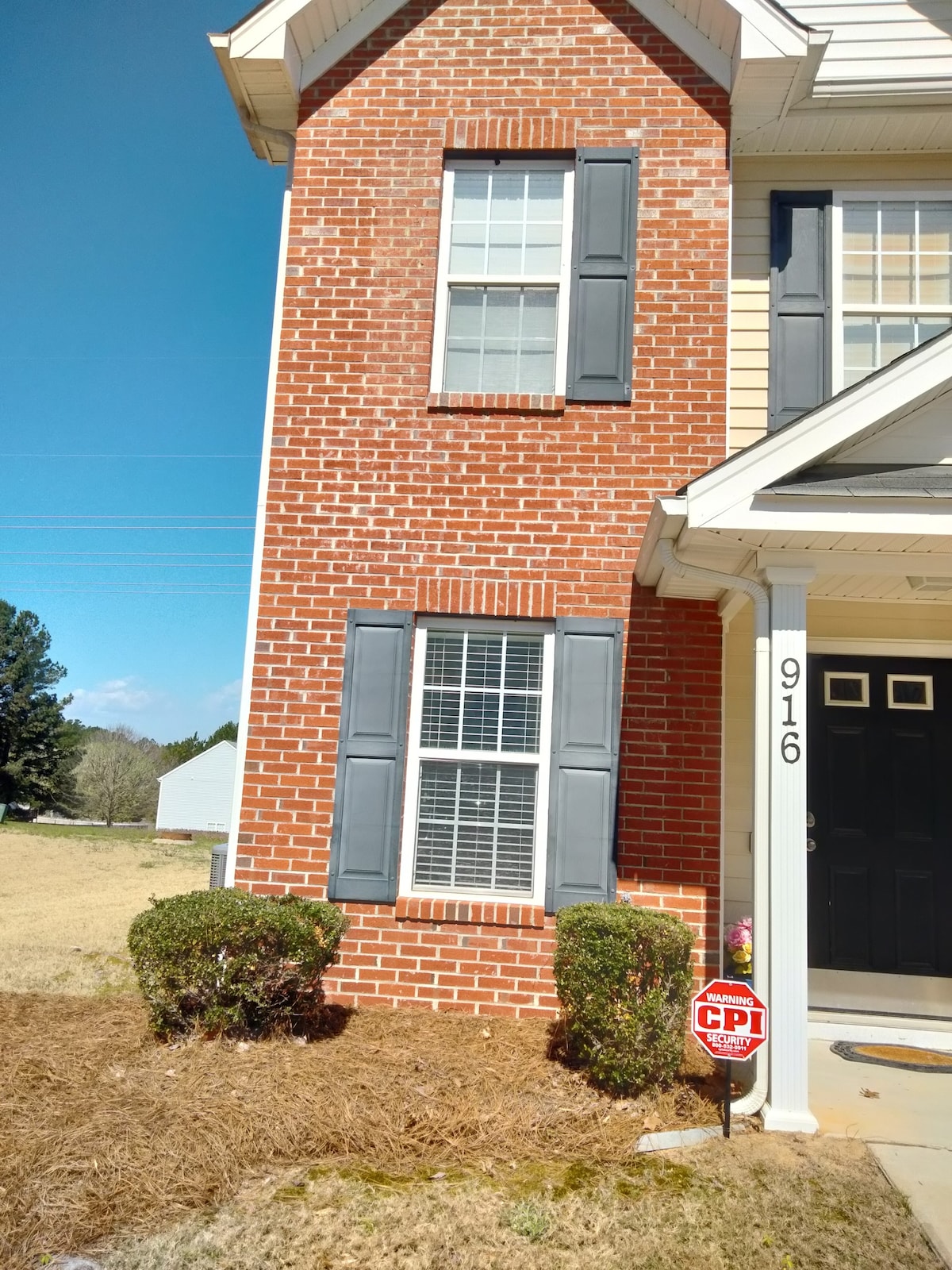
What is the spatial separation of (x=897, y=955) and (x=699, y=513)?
3608 mm

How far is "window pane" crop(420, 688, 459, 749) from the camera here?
6.29 meters

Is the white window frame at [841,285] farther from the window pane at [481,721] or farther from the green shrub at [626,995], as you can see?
the green shrub at [626,995]

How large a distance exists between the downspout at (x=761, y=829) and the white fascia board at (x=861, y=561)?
7.6 inches

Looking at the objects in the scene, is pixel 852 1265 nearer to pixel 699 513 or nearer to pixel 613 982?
pixel 613 982

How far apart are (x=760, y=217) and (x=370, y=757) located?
15.7ft

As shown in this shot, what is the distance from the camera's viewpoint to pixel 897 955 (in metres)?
6.34

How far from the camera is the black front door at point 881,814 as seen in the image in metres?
6.36

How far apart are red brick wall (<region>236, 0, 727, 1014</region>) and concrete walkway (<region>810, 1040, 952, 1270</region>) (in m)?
1.03

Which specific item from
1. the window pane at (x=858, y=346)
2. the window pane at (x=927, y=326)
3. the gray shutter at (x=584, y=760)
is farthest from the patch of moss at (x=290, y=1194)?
the window pane at (x=927, y=326)

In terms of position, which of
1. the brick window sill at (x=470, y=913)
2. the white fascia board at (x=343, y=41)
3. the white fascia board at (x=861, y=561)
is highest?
the white fascia board at (x=343, y=41)

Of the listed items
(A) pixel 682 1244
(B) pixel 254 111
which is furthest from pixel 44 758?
(A) pixel 682 1244

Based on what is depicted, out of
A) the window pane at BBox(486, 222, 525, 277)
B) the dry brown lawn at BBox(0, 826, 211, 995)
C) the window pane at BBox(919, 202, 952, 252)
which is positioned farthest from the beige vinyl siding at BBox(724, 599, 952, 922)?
the dry brown lawn at BBox(0, 826, 211, 995)

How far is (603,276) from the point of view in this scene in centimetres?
661

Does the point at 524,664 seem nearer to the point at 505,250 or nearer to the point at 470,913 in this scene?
the point at 470,913
